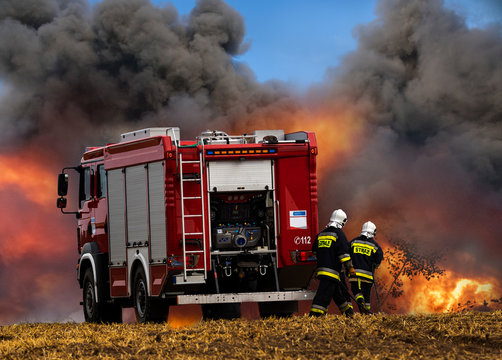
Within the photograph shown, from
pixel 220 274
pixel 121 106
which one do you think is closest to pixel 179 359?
pixel 220 274

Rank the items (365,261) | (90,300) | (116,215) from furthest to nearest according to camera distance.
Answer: (90,300) → (116,215) → (365,261)

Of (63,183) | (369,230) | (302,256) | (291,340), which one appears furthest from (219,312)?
(291,340)

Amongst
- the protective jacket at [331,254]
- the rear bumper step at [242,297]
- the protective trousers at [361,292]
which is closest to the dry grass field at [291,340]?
the rear bumper step at [242,297]

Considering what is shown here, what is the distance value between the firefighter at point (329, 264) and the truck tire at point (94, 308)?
15.6 ft

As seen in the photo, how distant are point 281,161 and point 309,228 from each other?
1260mm

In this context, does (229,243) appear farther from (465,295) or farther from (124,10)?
A: (124,10)

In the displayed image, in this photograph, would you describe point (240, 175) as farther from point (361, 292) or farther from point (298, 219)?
point (361, 292)

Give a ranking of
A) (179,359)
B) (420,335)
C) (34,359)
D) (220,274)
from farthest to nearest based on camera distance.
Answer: (220,274) → (420,335) → (34,359) → (179,359)

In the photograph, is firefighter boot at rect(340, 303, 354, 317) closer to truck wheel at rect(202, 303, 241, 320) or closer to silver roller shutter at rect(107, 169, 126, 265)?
truck wheel at rect(202, 303, 241, 320)

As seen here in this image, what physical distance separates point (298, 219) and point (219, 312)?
2.28m

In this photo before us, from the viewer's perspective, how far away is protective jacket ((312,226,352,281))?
14648 mm

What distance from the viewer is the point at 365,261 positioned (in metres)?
16.2

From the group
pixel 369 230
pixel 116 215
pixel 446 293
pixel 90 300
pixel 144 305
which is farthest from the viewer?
pixel 446 293

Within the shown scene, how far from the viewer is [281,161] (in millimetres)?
15258
